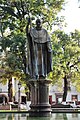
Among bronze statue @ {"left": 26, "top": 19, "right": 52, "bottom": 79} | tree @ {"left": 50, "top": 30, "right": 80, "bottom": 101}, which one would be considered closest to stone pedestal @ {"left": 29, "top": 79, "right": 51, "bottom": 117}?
bronze statue @ {"left": 26, "top": 19, "right": 52, "bottom": 79}

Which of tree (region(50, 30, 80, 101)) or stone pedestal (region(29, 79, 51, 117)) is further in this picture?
tree (region(50, 30, 80, 101))

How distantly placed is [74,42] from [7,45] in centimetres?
1163

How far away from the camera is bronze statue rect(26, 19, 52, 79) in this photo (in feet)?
34.4

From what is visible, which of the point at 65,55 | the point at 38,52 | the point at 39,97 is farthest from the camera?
the point at 65,55

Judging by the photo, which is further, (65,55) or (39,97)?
(65,55)

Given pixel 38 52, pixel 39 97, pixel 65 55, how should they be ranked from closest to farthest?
pixel 39 97 < pixel 38 52 < pixel 65 55

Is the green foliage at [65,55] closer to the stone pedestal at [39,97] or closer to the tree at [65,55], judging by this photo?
the tree at [65,55]

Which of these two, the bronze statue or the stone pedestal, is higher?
the bronze statue

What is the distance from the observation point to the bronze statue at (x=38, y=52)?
10.5 metres

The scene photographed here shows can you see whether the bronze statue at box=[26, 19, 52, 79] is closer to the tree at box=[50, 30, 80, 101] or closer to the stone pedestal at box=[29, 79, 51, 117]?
the stone pedestal at box=[29, 79, 51, 117]

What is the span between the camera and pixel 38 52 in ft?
34.6

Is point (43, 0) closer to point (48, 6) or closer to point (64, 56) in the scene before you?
point (48, 6)

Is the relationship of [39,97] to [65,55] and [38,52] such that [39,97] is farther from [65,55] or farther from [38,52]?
[65,55]

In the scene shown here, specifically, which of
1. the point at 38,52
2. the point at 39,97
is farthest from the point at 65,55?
the point at 39,97
